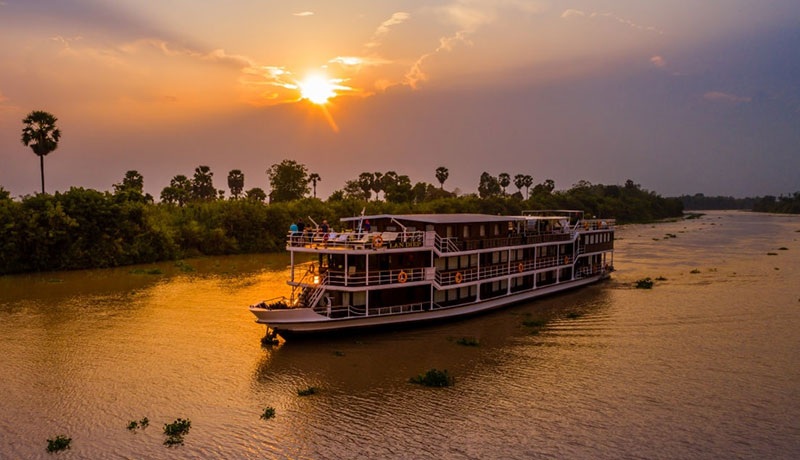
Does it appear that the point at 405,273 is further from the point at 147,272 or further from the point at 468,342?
the point at 147,272

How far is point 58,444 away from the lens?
55.5 feet

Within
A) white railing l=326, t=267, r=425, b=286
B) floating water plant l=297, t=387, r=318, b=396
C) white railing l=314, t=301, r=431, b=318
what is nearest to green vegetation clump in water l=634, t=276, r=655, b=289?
white railing l=314, t=301, r=431, b=318

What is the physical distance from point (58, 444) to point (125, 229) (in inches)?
1994

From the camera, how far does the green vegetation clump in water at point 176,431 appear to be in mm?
17227

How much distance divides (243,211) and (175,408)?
2496 inches

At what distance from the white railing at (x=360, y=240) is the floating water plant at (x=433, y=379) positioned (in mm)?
8141

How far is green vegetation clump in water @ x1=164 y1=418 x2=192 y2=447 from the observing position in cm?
1723

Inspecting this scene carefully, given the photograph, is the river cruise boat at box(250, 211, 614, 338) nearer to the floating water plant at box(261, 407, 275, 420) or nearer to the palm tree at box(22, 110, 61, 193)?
the floating water plant at box(261, 407, 275, 420)

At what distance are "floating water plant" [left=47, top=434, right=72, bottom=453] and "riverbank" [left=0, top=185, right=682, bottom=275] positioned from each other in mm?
44656

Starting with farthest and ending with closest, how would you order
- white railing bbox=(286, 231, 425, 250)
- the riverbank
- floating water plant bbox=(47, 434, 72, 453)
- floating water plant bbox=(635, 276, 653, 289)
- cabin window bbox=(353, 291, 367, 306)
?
the riverbank → floating water plant bbox=(635, 276, 653, 289) → cabin window bbox=(353, 291, 367, 306) → white railing bbox=(286, 231, 425, 250) → floating water plant bbox=(47, 434, 72, 453)

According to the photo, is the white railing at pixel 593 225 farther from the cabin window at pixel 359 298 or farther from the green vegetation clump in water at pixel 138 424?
the green vegetation clump in water at pixel 138 424

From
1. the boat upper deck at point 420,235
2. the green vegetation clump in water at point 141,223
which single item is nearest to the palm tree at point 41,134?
the green vegetation clump in water at point 141,223

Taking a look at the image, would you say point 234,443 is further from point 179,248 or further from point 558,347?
point 179,248

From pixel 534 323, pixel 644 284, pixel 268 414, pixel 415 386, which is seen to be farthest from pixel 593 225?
pixel 268 414
